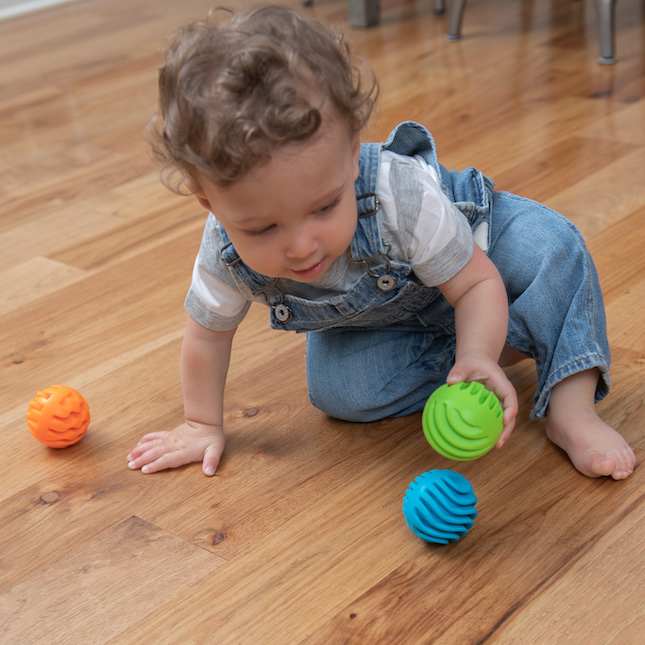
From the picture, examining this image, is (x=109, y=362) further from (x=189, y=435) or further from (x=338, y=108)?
(x=338, y=108)

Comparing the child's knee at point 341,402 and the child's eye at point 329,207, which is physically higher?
the child's eye at point 329,207

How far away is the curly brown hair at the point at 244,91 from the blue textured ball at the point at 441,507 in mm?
311

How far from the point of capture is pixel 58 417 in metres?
0.94

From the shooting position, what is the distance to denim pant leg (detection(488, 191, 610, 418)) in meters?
0.90

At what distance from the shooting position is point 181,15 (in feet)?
10.2

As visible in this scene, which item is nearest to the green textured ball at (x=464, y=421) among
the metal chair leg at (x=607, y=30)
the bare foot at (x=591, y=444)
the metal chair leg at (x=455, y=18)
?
the bare foot at (x=591, y=444)

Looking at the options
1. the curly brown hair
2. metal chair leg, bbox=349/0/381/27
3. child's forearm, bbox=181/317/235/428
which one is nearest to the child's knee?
child's forearm, bbox=181/317/235/428

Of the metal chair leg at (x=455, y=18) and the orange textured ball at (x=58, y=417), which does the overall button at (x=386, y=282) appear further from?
the metal chair leg at (x=455, y=18)

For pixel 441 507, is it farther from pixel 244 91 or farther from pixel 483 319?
pixel 244 91

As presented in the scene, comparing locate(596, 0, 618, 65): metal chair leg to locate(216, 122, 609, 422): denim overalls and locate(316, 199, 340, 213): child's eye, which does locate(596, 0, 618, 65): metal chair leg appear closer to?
locate(216, 122, 609, 422): denim overalls

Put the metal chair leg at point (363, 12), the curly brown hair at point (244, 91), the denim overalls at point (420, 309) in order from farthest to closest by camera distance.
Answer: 1. the metal chair leg at point (363, 12)
2. the denim overalls at point (420, 309)
3. the curly brown hair at point (244, 91)

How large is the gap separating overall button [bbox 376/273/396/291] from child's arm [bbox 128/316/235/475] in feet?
0.55

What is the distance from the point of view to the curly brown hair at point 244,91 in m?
0.67

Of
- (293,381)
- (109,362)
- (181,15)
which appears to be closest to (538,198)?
(293,381)
